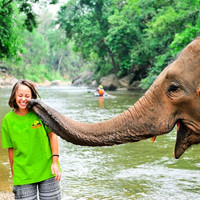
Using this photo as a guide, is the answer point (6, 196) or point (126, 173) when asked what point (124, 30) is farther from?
point (6, 196)

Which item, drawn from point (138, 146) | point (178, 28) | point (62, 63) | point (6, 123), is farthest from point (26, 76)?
point (6, 123)

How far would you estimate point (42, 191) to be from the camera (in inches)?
103

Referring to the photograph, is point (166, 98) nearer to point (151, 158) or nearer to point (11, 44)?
point (151, 158)

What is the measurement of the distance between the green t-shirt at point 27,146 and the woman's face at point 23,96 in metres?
0.09

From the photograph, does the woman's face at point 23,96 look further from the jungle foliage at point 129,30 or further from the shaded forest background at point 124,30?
the jungle foliage at point 129,30

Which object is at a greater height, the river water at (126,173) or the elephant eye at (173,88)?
the elephant eye at (173,88)

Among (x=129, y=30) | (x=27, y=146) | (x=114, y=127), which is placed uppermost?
(x=129, y=30)

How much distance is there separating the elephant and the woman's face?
304mm

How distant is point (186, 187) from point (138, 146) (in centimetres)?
250

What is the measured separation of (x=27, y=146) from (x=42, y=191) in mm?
374

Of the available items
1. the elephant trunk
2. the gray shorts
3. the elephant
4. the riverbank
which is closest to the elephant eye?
the elephant

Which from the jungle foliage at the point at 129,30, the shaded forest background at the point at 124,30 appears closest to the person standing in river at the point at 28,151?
the shaded forest background at the point at 124,30

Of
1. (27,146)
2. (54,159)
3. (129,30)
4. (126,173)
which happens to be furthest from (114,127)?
(129,30)

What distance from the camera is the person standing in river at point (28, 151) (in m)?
2.59
